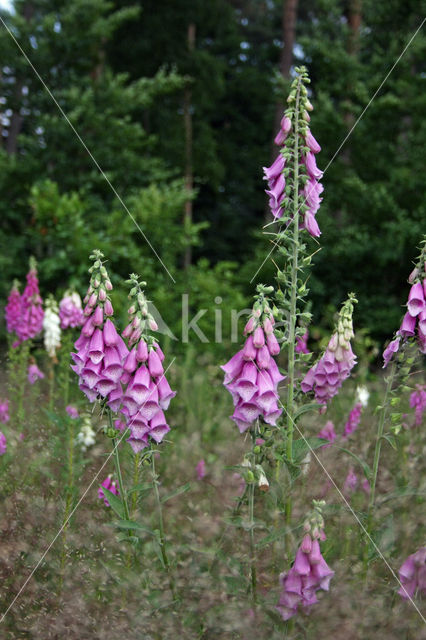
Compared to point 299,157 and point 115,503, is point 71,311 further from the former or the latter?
point 299,157

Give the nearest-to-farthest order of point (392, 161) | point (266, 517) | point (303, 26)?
point (266, 517), point (392, 161), point (303, 26)

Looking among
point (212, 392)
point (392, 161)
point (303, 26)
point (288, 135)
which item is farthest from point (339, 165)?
point (303, 26)

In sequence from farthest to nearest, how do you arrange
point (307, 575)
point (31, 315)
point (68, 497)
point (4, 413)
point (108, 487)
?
point (31, 315), point (4, 413), point (108, 487), point (68, 497), point (307, 575)

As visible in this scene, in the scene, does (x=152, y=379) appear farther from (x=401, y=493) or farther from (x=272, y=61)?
(x=272, y=61)

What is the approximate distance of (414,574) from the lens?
81.5 inches

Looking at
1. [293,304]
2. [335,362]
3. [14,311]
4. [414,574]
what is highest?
[14,311]

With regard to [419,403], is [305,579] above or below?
below

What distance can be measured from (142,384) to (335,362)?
2.83 ft

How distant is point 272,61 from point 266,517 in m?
19.2

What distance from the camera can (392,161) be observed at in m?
10.6

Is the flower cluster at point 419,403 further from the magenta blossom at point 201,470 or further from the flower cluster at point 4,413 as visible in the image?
the flower cluster at point 4,413

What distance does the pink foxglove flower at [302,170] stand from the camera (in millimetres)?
2383

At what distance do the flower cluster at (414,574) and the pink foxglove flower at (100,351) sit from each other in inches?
47.3

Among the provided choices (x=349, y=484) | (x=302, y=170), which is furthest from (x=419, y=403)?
(x=302, y=170)
